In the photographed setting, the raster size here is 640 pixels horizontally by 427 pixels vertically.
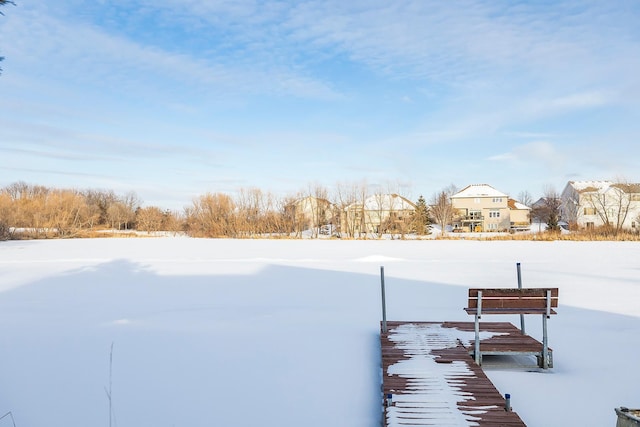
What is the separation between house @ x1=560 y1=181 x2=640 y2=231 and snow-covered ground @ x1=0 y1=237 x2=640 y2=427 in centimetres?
3877

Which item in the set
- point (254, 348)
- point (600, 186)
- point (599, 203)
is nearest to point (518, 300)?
point (254, 348)

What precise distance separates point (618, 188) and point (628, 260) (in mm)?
34492

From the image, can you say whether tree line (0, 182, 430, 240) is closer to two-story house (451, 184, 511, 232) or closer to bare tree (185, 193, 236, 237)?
bare tree (185, 193, 236, 237)

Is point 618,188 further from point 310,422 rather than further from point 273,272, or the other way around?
point 310,422

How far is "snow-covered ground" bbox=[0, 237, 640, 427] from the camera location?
394 cm

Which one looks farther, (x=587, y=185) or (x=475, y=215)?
(x=475, y=215)

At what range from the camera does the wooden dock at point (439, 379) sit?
3305 millimetres

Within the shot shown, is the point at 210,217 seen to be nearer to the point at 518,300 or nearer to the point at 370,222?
the point at 370,222

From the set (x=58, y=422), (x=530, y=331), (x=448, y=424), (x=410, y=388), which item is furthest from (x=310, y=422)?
(x=530, y=331)

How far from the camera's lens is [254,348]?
5664 mm

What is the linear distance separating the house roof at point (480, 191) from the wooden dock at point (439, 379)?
51.5m

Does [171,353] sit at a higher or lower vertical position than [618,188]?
lower

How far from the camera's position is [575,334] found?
20.6 feet

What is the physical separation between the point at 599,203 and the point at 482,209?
1229 centimetres
